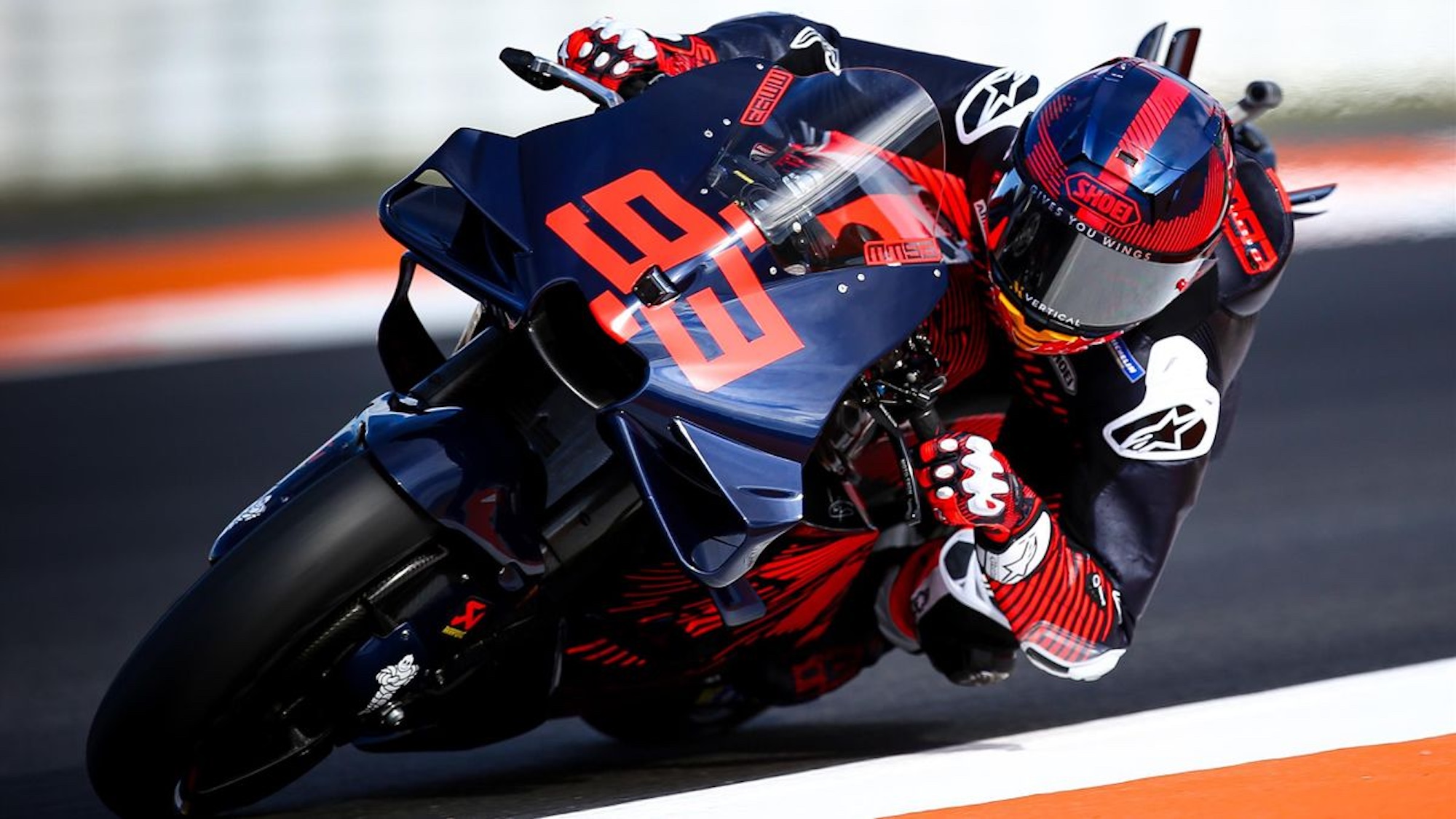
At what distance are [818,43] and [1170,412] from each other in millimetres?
937

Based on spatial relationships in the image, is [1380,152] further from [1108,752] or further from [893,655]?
[1108,752]

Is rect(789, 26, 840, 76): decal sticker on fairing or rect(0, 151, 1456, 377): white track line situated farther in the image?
rect(0, 151, 1456, 377): white track line

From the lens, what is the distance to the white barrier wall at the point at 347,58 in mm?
8641

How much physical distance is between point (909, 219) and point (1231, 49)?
638cm

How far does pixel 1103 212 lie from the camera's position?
3072 mm

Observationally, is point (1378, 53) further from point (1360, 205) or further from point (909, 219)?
point (909, 219)

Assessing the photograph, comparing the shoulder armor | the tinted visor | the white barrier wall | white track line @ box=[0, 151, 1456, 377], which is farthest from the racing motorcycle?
the white barrier wall

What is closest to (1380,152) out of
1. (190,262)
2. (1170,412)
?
(190,262)

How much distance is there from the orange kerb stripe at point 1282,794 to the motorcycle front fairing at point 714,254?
2.31ft

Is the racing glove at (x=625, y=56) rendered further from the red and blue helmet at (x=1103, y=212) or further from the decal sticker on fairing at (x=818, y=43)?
the red and blue helmet at (x=1103, y=212)

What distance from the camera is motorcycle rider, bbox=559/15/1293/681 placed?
3107 millimetres

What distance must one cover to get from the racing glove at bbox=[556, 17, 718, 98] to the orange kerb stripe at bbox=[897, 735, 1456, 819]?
1.45 m

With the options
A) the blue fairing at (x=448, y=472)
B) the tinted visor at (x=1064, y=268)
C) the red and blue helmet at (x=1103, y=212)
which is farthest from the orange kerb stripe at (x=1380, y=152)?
the blue fairing at (x=448, y=472)

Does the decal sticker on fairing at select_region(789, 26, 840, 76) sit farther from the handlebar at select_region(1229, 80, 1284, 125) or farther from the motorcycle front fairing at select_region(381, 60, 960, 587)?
the handlebar at select_region(1229, 80, 1284, 125)
